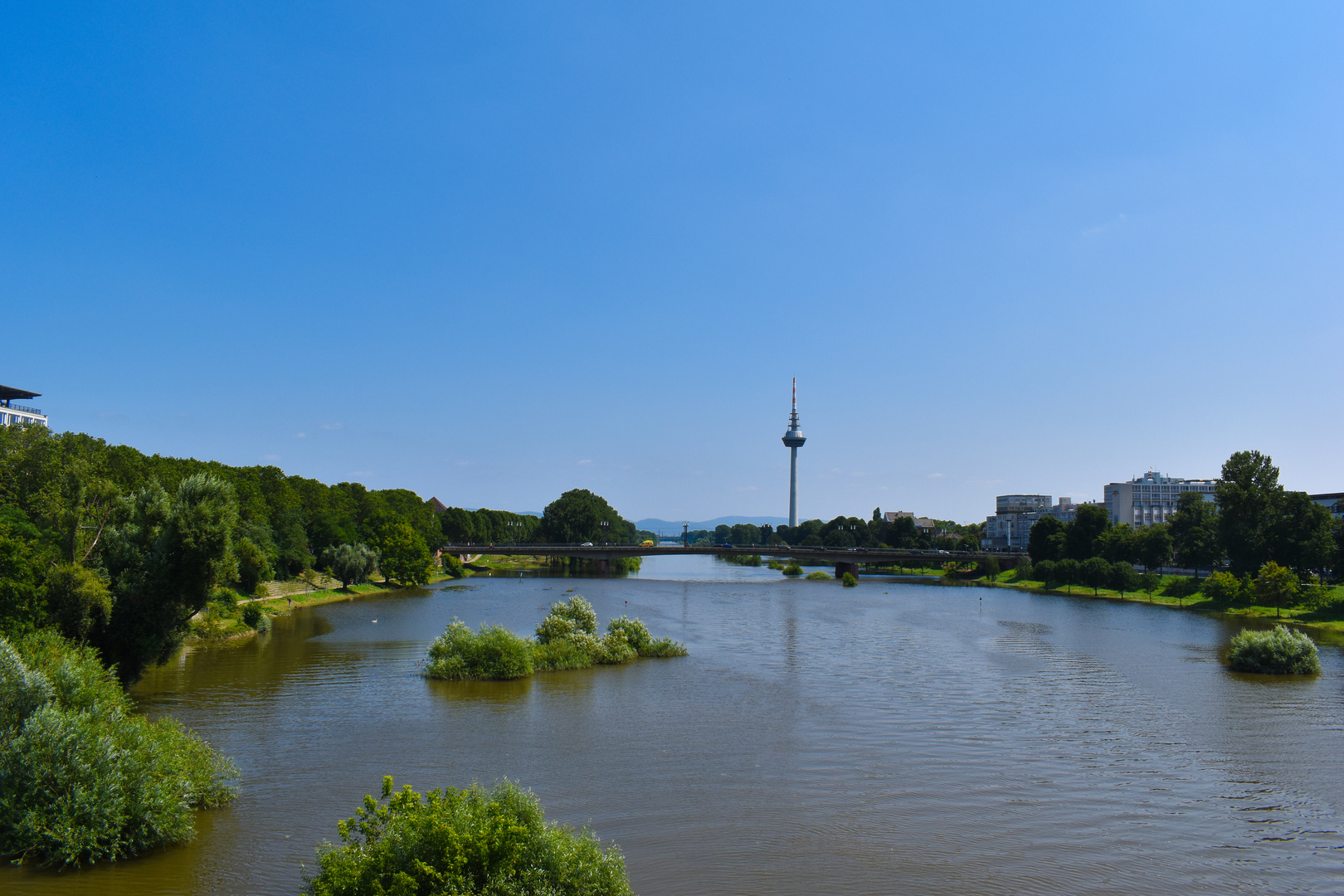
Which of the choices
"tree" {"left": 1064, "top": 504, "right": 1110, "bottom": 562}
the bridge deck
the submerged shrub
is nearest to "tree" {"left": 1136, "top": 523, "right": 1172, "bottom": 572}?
"tree" {"left": 1064, "top": 504, "right": 1110, "bottom": 562}

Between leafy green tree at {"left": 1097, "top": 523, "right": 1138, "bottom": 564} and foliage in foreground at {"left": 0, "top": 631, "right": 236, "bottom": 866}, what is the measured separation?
11467 centimetres

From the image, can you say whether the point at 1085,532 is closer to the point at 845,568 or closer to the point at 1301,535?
the point at 845,568

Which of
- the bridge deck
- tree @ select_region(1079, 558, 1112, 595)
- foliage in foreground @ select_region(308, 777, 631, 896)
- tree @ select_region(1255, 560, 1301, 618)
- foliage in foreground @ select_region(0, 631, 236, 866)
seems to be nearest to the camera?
foliage in foreground @ select_region(308, 777, 631, 896)

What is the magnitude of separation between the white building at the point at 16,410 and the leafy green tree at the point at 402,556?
45.0 m

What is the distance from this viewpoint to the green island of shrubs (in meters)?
38.3

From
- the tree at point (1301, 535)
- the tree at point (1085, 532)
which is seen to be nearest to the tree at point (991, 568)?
the tree at point (1085, 532)

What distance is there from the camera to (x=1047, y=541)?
12444 cm

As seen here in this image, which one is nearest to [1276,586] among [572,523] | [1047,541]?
[1047,541]

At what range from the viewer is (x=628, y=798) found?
70.6ft

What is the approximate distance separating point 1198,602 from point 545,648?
3004 inches

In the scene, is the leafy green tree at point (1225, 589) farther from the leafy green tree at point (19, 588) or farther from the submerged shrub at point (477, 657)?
the leafy green tree at point (19, 588)

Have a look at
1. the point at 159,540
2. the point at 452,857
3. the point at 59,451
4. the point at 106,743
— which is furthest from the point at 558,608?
the point at 59,451

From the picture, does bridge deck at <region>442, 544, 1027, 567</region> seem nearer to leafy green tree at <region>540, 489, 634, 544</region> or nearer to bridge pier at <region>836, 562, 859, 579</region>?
bridge pier at <region>836, 562, 859, 579</region>

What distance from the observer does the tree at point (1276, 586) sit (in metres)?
73.8
